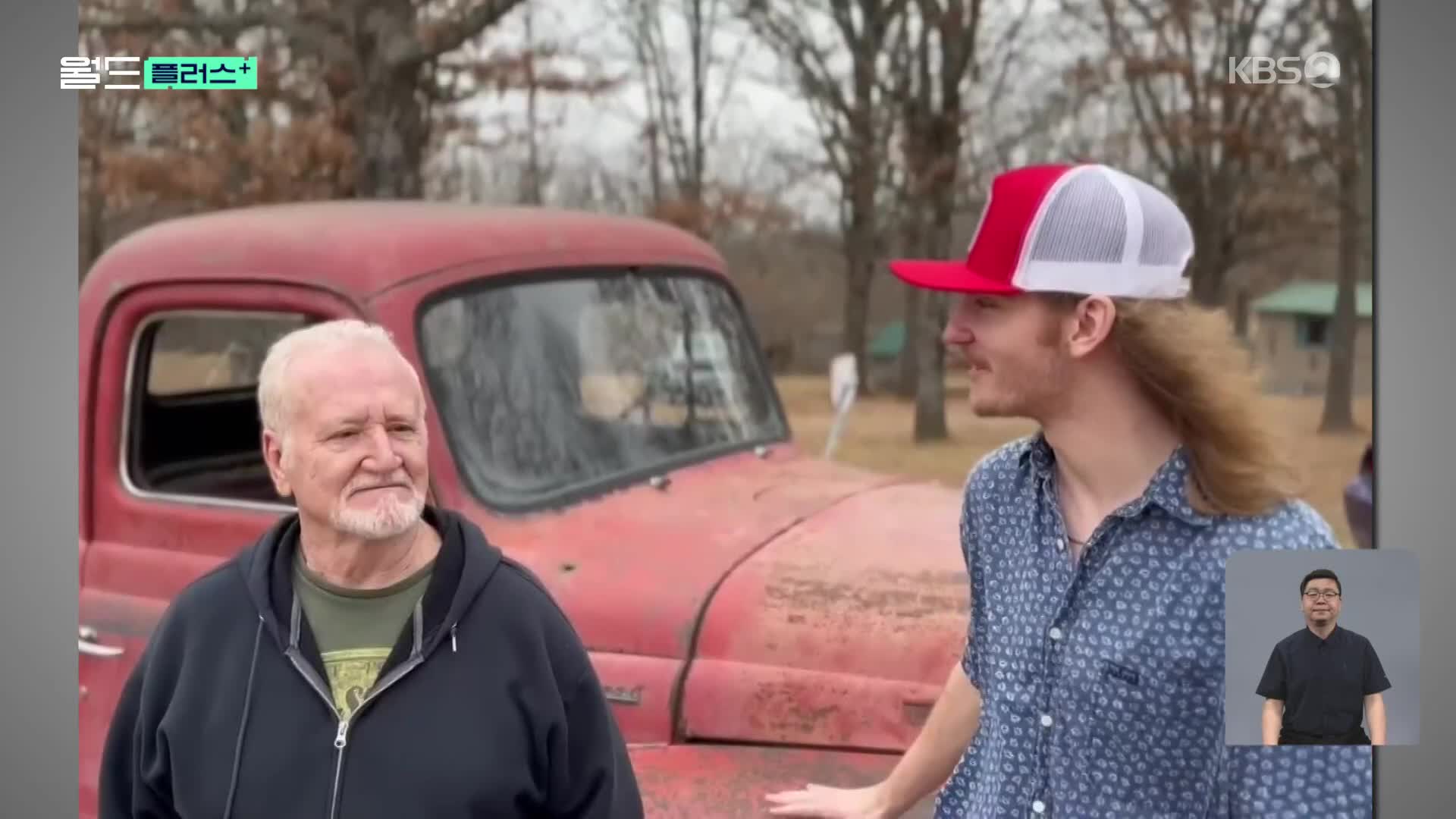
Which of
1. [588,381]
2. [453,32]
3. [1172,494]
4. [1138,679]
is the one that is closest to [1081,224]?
[1172,494]

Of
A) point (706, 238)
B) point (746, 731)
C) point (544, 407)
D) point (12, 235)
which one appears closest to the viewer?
point (746, 731)

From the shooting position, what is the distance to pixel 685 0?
8.73 ft

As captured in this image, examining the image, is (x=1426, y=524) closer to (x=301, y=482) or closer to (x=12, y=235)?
(x=301, y=482)

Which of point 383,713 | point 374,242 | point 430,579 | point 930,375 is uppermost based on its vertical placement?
point 374,242

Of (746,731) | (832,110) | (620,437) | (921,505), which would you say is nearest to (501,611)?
(746,731)

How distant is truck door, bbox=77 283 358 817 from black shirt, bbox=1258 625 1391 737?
188cm

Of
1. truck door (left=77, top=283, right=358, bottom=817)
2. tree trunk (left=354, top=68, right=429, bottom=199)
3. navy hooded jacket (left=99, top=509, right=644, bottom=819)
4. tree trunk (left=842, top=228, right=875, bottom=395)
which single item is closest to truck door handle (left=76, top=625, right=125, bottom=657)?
truck door (left=77, top=283, right=358, bottom=817)

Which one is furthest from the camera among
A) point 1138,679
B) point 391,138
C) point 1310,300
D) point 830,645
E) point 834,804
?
point 391,138

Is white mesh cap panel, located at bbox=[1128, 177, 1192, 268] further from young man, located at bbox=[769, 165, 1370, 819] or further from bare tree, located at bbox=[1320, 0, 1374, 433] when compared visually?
bare tree, located at bbox=[1320, 0, 1374, 433]

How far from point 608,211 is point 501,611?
1.24m

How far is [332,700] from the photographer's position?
158 centimetres

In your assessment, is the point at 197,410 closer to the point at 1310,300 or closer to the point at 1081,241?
the point at 1081,241

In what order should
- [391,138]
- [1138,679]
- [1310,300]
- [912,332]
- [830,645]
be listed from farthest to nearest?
[391,138], [912,332], [1310,300], [830,645], [1138,679]

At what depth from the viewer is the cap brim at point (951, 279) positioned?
1.55m
